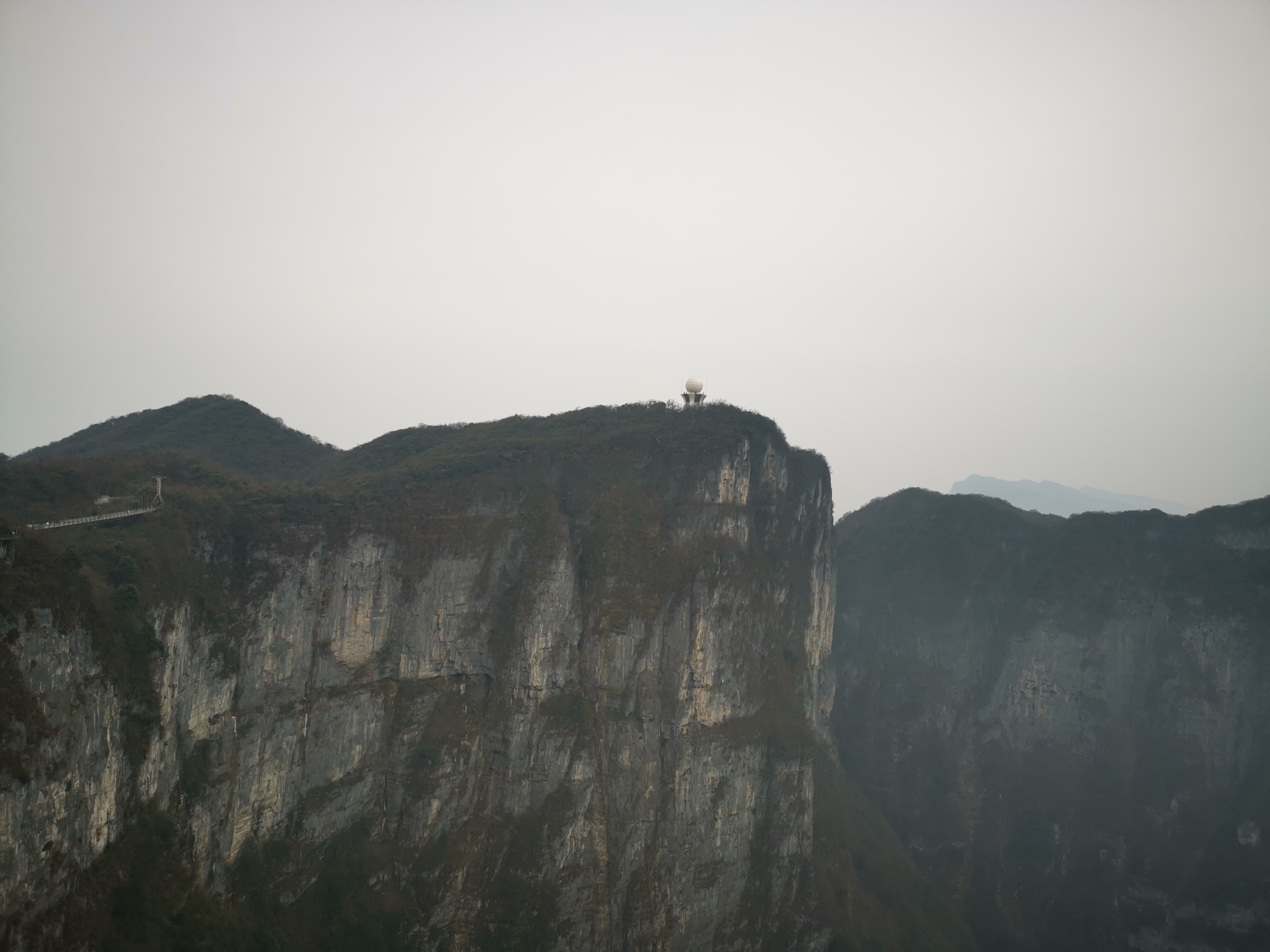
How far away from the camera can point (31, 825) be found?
26.6 meters

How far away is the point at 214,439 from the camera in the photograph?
67.1 m

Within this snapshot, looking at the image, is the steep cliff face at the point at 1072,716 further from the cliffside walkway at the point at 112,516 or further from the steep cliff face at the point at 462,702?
the cliffside walkway at the point at 112,516

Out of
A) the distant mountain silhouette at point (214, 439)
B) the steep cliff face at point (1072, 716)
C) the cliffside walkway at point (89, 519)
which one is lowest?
the steep cliff face at point (1072, 716)

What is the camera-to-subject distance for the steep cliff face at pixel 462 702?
114 feet

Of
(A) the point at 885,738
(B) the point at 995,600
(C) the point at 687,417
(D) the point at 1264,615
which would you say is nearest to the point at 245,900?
(C) the point at 687,417

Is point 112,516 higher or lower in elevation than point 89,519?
higher

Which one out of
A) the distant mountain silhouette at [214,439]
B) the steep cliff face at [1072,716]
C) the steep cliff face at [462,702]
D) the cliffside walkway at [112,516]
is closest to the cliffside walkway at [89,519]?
the cliffside walkway at [112,516]

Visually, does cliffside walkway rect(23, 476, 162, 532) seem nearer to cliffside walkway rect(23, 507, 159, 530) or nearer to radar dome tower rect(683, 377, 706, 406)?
cliffside walkway rect(23, 507, 159, 530)

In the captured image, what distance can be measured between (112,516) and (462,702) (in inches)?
858

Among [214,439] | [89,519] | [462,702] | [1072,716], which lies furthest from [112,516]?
[1072,716]

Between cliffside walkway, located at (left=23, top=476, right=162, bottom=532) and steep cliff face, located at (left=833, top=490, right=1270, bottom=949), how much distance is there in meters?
62.8

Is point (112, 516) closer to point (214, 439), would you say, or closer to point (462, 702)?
point (462, 702)

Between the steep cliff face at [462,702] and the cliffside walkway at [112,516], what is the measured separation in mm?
953

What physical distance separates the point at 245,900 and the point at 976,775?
201 ft
